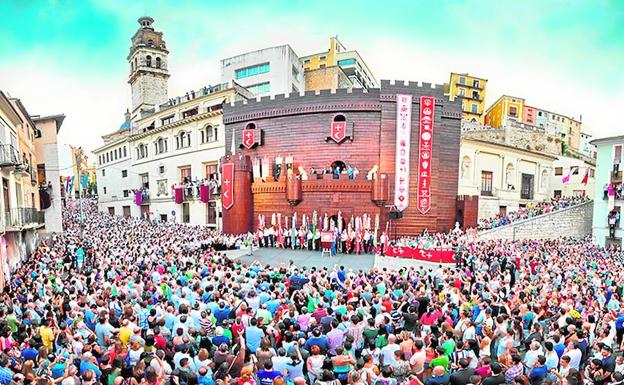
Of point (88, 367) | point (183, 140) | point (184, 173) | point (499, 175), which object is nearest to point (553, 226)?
point (499, 175)

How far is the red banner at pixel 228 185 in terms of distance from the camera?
24812 millimetres

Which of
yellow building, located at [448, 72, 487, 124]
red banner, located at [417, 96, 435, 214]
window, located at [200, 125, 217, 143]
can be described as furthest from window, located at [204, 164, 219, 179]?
yellow building, located at [448, 72, 487, 124]

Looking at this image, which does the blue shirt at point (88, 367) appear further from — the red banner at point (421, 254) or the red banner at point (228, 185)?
the red banner at point (228, 185)

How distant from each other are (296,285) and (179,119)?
3058 cm

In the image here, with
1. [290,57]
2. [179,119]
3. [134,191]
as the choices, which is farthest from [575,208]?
[134,191]

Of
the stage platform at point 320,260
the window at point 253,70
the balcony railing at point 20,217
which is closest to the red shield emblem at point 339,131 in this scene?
the stage platform at point 320,260

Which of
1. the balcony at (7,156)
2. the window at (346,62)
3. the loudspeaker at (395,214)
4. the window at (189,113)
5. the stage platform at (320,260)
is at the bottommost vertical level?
the stage platform at (320,260)

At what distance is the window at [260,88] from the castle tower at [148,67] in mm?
14822

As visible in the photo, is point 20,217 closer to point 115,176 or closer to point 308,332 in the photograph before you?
point 308,332

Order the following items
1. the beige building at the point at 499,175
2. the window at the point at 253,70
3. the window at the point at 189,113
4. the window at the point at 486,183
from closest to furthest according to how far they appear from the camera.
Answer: the beige building at the point at 499,175 < the window at the point at 486,183 < the window at the point at 189,113 < the window at the point at 253,70

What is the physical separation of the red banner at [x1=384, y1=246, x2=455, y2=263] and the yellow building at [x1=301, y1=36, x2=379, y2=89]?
35.3 m

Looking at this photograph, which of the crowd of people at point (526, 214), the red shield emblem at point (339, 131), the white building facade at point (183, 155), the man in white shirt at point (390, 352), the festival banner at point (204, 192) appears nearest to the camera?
the man in white shirt at point (390, 352)

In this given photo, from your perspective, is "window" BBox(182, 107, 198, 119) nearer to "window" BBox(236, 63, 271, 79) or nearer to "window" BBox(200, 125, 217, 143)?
"window" BBox(200, 125, 217, 143)

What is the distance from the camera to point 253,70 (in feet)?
130
